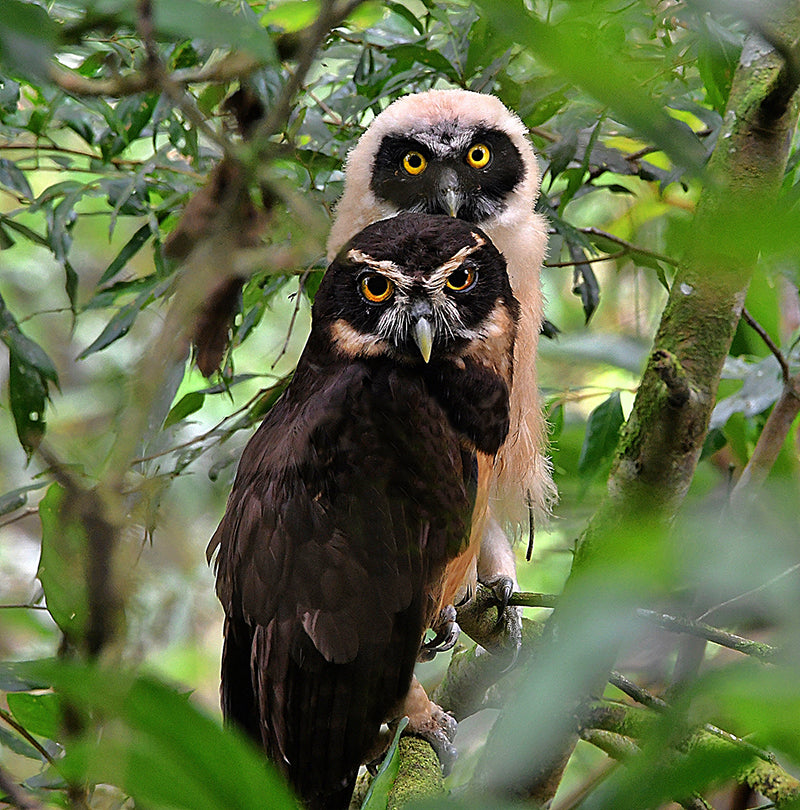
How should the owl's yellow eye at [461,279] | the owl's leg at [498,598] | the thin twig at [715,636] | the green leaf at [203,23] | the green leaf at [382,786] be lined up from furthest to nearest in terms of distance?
1. the owl's leg at [498,598]
2. the owl's yellow eye at [461,279]
3. the thin twig at [715,636]
4. the green leaf at [382,786]
5. the green leaf at [203,23]

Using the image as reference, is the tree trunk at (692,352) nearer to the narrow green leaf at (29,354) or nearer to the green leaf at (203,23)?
the green leaf at (203,23)

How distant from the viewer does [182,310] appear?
0.52 meters

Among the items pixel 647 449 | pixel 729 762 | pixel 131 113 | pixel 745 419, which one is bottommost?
pixel 745 419

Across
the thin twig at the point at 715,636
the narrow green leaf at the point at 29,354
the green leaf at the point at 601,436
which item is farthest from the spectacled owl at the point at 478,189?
the thin twig at the point at 715,636

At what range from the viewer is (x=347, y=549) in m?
1.48

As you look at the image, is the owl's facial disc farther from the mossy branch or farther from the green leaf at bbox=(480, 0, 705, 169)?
the green leaf at bbox=(480, 0, 705, 169)

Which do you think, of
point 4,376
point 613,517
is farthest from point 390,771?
point 4,376

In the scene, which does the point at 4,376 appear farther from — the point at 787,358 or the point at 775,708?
the point at 775,708

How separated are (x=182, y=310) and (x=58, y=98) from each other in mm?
1261

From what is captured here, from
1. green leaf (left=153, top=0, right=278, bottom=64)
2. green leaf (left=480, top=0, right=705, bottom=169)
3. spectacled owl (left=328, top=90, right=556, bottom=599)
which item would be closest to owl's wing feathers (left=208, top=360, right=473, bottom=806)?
spectacled owl (left=328, top=90, right=556, bottom=599)

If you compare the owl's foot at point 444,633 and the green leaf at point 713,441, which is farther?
the green leaf at point 713,441

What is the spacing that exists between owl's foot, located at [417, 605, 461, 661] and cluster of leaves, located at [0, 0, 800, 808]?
358 millimetres

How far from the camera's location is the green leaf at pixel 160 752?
418 millimetres

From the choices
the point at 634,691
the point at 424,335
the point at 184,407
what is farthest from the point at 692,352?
the point at 184,407
